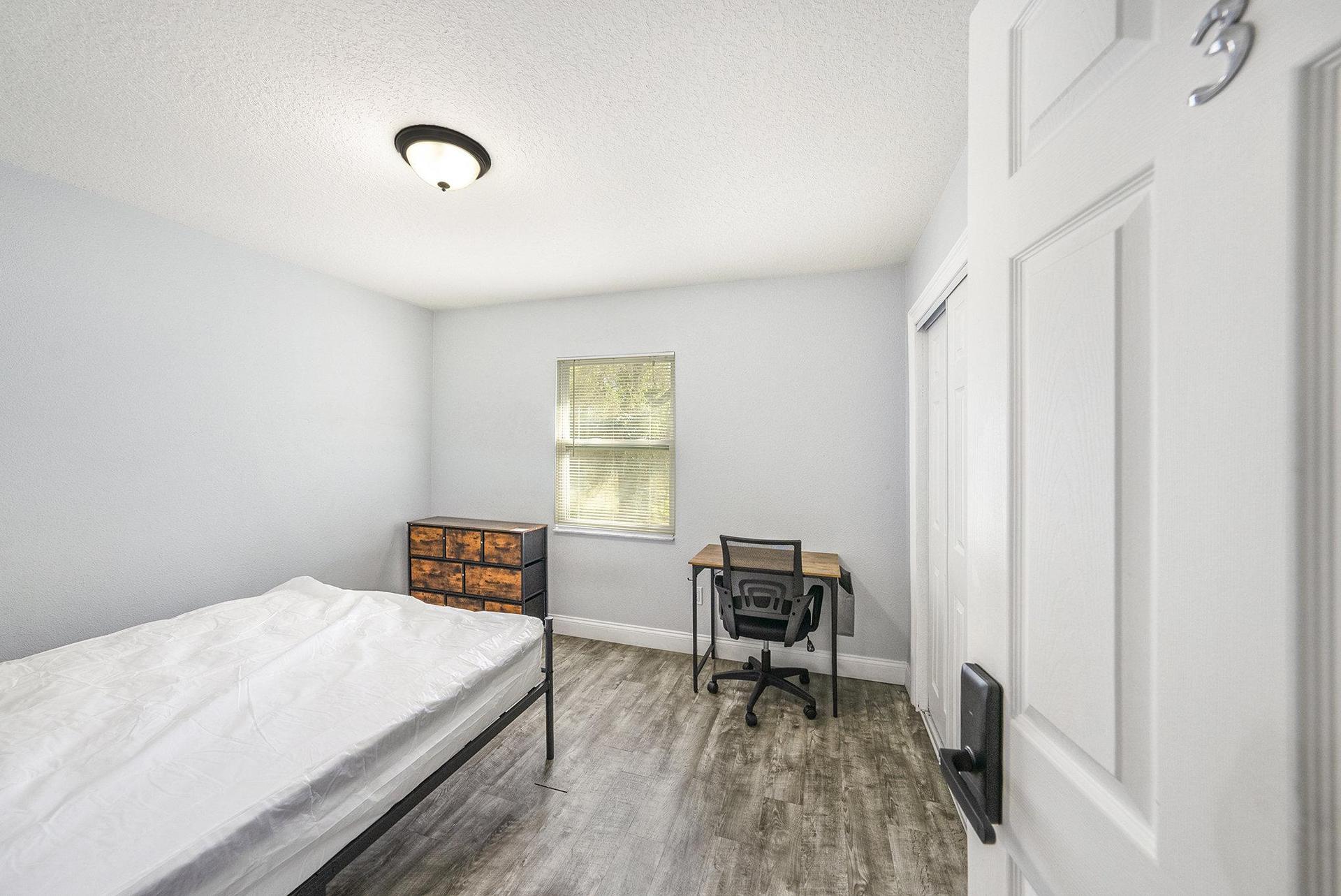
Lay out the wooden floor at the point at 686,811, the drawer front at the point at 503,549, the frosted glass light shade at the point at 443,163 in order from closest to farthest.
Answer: the wooden floor at the point at 686,811 < the frosted glass light shade at the point at 443,163 < the drawer front at the point at 503,549

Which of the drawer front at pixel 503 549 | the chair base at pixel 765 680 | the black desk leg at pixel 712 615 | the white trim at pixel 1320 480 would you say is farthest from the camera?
the drawer front at pixel 503 549

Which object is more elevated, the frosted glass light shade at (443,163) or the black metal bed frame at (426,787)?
the frosted glass light shade at (443,163)

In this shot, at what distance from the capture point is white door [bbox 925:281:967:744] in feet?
7.34

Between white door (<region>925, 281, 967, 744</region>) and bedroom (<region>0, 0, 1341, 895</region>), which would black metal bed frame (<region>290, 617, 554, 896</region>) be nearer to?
bedroom (<region>0, 0, 1341, 895</region>)

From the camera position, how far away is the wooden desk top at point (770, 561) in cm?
281

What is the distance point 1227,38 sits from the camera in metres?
0.41

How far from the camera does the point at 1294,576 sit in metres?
0.36

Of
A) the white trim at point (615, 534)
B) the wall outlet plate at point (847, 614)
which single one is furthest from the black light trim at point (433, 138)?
the wall outlet plate at point (847, 614)

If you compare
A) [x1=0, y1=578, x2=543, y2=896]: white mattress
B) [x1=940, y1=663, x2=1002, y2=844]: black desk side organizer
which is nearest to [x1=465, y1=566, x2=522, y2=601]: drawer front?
[x1=0, y1=578, x2=543, y2=896]: white mattress

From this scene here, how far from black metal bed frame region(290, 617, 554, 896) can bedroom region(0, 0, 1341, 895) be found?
2 centimetres

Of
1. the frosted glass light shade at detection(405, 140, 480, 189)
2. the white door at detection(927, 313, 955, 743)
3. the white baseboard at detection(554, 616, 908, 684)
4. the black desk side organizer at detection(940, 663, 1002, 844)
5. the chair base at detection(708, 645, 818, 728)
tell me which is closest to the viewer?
the black desk side organizer at detection(940, 663, 1002, 844)

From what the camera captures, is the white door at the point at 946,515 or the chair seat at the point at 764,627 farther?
the chair seat at the point at 764,627

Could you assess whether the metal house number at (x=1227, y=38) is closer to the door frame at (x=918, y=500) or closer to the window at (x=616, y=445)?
the door frame at (x=918, y=500)

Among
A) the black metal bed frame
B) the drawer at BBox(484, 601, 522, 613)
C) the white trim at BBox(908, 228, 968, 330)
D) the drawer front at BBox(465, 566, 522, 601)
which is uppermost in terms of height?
the white trim at BBox(908, 228, 968, 330)
